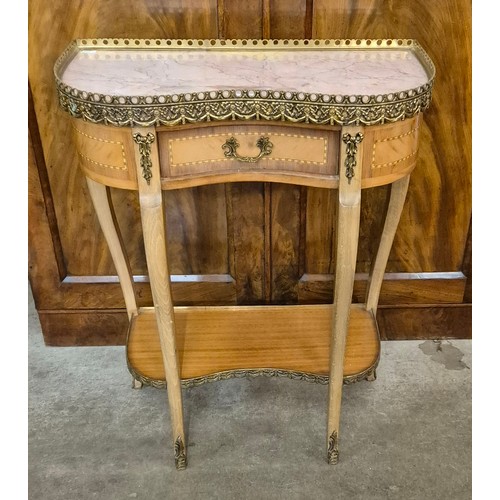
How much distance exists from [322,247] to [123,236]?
64 centimetres

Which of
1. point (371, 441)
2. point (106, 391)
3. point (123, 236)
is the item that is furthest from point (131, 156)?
point (371, 441)

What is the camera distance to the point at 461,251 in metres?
1.87

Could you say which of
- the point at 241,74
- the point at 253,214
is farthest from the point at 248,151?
the point at 253,214

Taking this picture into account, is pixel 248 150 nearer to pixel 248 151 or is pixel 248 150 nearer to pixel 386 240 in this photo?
pixel 248 151

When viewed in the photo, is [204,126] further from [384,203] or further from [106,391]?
[106,391]

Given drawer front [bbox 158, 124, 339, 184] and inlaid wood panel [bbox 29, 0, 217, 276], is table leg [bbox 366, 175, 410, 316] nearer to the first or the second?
drawer front [bbox 158, 124, 339, 184]

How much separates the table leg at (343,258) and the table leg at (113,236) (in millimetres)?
653

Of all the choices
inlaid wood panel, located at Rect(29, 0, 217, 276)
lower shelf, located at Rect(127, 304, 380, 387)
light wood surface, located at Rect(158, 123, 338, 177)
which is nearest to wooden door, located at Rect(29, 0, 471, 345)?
inlaid wood panel, located at Rect(29, 0, 217, 276)

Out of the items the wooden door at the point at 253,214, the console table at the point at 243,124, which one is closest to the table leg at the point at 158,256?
the console table at the point at 243,124

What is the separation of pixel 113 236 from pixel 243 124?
612 mm

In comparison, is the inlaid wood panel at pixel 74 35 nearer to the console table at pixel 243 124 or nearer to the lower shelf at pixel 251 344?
the console table at pixel 243 124

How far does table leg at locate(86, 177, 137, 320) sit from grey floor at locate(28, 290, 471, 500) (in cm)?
30

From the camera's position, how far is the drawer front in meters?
1.21

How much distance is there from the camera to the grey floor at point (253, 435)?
154 centimetres
